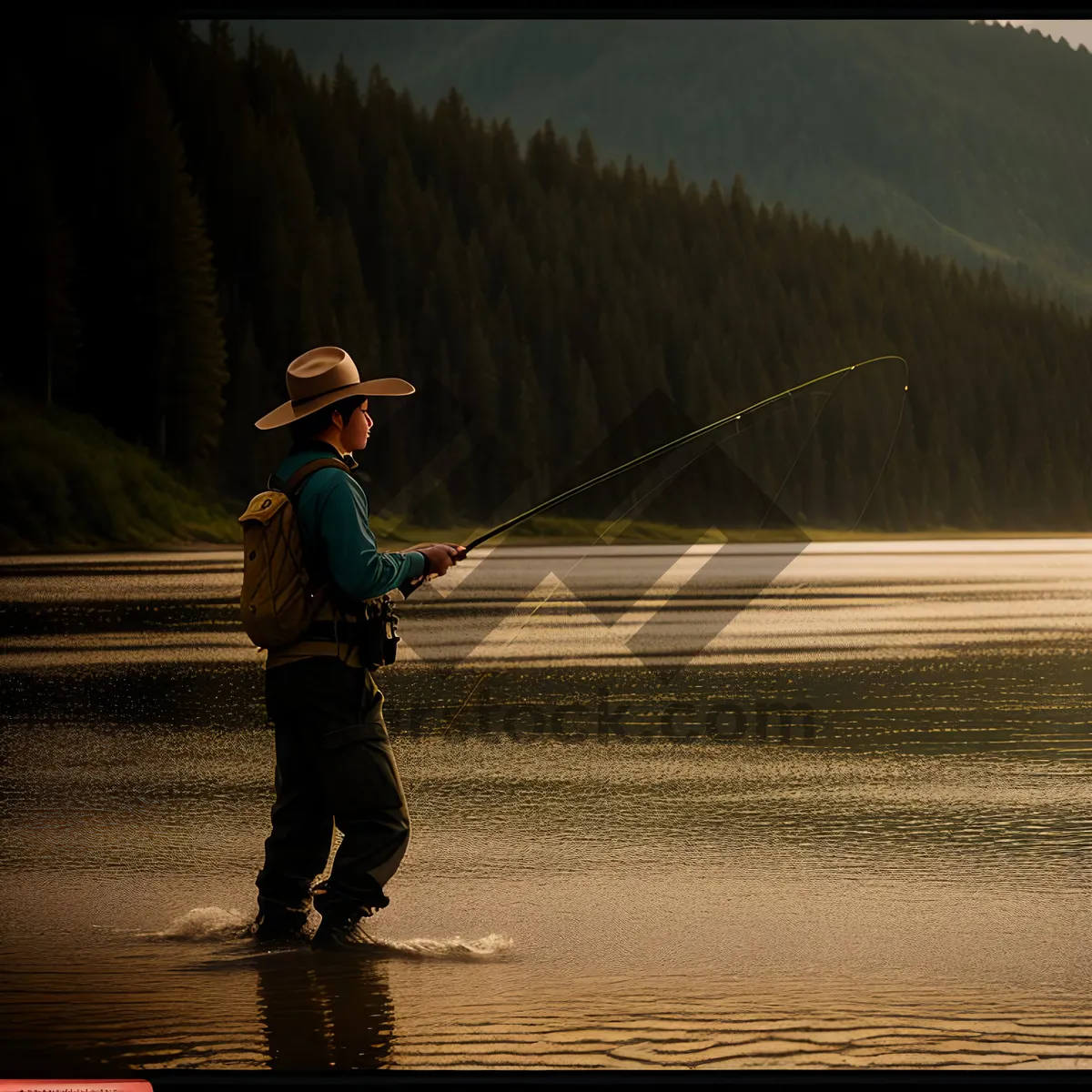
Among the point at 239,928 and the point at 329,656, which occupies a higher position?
the point at 329,656

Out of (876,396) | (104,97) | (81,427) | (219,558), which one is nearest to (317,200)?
(104,97)

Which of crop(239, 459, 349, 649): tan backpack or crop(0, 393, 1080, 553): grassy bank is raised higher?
crop(0, 393, 1080, 553): grassy bank

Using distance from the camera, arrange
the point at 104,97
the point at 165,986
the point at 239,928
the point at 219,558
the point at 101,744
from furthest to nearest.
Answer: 1. the point at 104,97
2. the point at 219,558
3. the point at 101,744
4. the point at 239,928
5. the point at 165,986

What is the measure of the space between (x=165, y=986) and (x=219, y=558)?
142ft

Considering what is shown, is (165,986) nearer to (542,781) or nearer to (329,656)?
(329,656)

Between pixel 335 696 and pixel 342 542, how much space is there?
51 centimetres

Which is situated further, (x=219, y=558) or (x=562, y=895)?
(x=219, y=558)

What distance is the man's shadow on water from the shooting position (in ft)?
14.8

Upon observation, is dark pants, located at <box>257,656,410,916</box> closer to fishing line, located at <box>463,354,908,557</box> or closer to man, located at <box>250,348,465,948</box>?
man, located at <box>250,348,465,948</box>

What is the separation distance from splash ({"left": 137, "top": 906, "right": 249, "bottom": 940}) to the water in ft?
0.08

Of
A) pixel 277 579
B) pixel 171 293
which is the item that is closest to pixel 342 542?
pixel 277 579

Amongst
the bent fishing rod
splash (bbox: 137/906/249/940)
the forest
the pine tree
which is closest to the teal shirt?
the bent fishing rod

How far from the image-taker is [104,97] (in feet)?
291

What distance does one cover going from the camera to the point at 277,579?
18.2 feet
